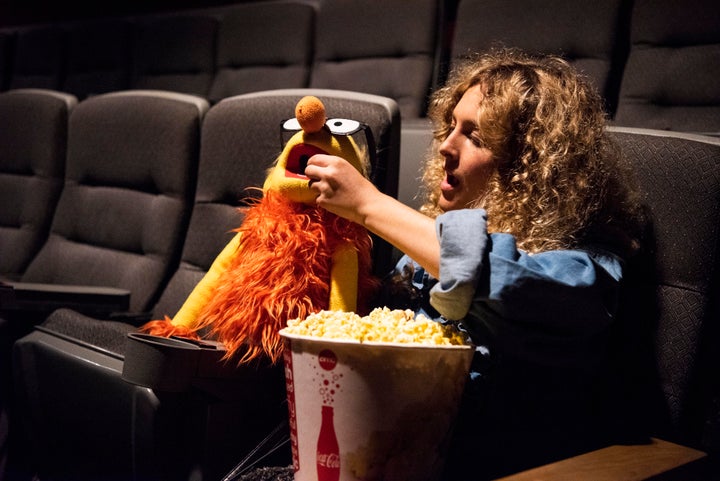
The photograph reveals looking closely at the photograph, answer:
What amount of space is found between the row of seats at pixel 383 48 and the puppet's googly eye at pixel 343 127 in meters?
0.85

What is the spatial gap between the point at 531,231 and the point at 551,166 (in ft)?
0.24

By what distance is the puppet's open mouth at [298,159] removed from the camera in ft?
2.62

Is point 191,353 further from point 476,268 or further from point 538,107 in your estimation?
point 538,107

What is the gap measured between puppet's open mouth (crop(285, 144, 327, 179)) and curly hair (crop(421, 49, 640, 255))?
0.19 m

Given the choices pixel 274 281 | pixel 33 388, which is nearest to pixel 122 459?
pixel 33 388

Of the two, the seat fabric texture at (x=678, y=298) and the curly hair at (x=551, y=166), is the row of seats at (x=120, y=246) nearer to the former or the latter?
the curly hair at (x=551, y=166)

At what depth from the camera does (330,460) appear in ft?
1.91

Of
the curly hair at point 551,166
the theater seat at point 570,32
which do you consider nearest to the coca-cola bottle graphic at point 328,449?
the curly hair at point 551,166

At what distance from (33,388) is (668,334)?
2.76ft

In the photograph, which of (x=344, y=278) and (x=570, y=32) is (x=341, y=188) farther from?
(x=570, y=32)

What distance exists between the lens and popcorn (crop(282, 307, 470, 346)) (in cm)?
58

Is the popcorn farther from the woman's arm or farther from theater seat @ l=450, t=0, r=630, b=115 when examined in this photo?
theater seat @ l=450, t=0, r=630, b=115

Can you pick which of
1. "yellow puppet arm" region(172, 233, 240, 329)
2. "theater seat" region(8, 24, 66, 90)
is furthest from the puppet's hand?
"theater seat" region(8, 24, 66, 90)

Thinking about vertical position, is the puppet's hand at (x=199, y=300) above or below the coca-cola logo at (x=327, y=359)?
below
